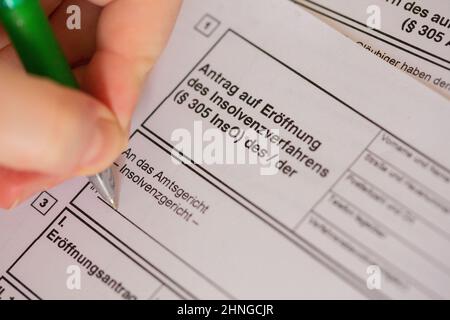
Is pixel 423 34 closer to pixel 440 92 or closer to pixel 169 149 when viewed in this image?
pixel 440 92

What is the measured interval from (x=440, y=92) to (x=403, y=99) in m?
0.04

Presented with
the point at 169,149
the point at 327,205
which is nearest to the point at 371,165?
the point at 327,205

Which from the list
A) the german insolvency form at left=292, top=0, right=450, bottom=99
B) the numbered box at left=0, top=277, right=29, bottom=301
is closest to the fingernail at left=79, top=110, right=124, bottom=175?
the numbered box at left=0, top=277, right=29, bottom=301

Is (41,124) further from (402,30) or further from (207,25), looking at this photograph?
(402,30)

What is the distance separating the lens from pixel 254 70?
524 mm

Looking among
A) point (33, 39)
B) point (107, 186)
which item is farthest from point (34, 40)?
point (107, 186)

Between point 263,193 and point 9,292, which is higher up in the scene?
point 263,193

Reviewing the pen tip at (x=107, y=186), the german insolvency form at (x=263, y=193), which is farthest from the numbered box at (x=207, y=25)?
the pen tip at (x=107, y=186)

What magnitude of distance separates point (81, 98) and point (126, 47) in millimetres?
107

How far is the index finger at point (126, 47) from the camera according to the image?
458 mm

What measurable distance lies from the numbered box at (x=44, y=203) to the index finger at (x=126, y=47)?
0.32 feet

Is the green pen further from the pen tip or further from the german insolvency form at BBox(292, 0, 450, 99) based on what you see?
the german insolvency form at BBox(292, 0, 450, 99)

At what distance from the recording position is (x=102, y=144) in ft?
1.33

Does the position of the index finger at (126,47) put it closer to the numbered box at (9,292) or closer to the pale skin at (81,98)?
the pale skin at (81,98)
